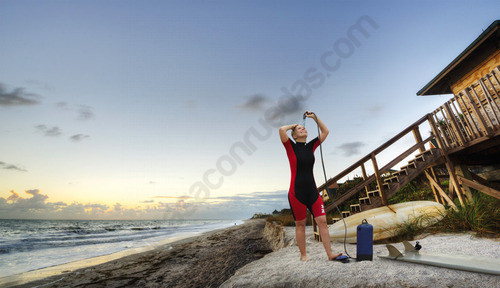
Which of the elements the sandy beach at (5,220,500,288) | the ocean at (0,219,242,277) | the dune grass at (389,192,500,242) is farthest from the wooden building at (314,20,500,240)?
the ocean at (0,219,242,277)

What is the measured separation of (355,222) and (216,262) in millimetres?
4168

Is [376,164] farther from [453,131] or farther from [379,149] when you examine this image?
[453,131]

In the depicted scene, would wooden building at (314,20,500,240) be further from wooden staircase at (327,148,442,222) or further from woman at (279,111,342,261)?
woman at (279,111,342,261)

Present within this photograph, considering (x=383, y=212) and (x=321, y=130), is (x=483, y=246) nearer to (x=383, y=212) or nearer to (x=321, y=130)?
(x=383, y=212)

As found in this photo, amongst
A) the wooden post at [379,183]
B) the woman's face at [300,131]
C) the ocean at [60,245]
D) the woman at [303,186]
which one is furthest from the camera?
the ocean at [60,245]

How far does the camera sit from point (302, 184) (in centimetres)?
343

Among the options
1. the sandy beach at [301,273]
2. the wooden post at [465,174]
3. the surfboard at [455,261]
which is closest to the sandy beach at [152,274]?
the sandy beach at [301,273]

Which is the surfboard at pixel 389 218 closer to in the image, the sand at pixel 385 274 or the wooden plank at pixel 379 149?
the sand at pixel 385 274

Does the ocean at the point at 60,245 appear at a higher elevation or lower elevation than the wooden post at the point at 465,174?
→ lower

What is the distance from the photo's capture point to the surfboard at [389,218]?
4.89m

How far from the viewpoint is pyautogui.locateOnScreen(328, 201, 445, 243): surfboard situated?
4.89m

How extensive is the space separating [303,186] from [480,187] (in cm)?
607

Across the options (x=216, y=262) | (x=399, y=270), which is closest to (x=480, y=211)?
(x=399, y=270)

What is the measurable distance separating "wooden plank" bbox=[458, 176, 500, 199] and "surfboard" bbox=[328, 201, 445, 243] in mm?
1474
